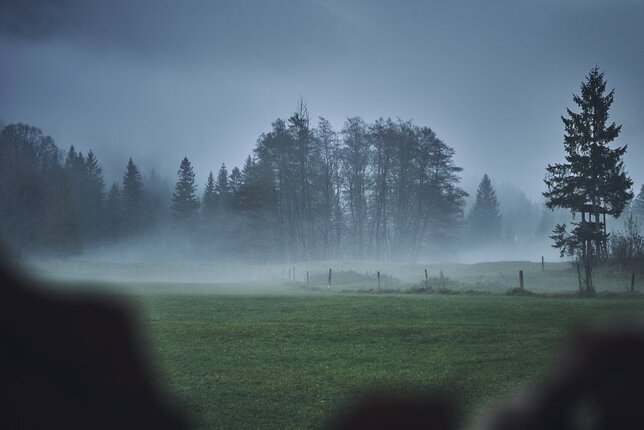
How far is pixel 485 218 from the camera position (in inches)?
3976

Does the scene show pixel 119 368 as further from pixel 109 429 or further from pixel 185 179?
pixel 185 179

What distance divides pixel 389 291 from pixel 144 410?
34847 mm

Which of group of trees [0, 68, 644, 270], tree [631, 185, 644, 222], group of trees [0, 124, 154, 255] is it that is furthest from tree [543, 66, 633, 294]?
tree [631, 185, 644, 222]

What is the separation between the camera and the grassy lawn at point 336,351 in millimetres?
8914

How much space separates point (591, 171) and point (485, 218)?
5624 centimetres

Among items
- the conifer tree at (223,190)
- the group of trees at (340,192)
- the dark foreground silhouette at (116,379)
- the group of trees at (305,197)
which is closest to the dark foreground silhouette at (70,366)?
the dark foreground silhouette at (116,379)

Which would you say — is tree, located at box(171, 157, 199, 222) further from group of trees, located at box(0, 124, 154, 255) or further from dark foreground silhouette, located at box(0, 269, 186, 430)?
dark foreground silhouette, located at box(0, 269, 186, 430)

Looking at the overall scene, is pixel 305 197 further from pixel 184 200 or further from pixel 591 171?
pixel 591 171

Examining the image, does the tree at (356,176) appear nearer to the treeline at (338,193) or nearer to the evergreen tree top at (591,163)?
the treeline at (338,193)

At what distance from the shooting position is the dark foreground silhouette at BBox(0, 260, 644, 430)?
1.82 ft

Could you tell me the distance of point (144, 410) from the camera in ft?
1.97

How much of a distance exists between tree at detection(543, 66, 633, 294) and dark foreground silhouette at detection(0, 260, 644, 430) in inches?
1880

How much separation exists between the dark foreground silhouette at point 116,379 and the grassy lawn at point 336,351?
9.35 ft

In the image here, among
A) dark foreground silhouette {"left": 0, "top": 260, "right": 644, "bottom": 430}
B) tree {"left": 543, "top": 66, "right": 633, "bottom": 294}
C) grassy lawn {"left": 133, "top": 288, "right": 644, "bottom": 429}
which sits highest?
tree {"left": 543, "top": 66, "right": 633, "bottom": 294}
